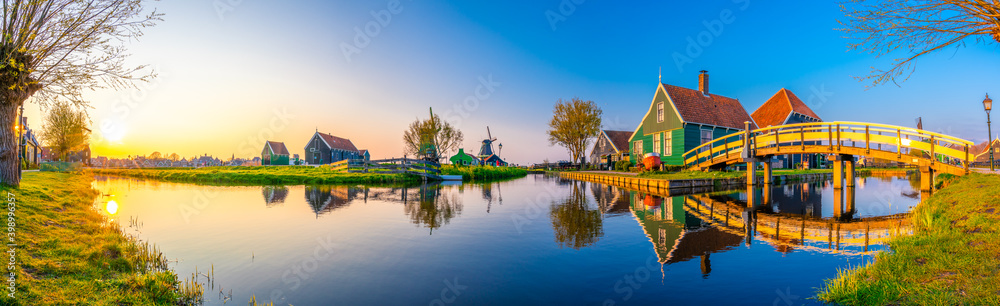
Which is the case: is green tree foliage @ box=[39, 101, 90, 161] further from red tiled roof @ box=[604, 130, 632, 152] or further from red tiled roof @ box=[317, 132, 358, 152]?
red tiled roof @ box=[604, 130, 632, 152]

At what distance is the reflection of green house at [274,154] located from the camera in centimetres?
6700

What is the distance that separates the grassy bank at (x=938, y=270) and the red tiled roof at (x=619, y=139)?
42.6 m

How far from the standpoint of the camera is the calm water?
555 cm

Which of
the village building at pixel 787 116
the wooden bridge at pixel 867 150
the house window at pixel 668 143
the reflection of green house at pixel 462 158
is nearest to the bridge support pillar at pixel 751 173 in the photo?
the wooden bridge at pixel 867 150

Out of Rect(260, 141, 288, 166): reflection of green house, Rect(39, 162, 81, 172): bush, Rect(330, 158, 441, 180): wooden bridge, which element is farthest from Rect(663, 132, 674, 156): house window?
Rect(260, 141, 288, 166): reflection of green house

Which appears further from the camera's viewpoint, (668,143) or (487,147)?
(487,147)

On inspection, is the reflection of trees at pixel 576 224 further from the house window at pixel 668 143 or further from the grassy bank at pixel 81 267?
the house window at pixel 668 143

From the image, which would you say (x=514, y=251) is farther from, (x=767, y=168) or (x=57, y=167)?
(x=57, y=167)

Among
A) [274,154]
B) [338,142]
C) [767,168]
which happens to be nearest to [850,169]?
[767,168]

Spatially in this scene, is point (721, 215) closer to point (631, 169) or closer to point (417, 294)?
point (417, 294)

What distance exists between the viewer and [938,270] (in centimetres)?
512

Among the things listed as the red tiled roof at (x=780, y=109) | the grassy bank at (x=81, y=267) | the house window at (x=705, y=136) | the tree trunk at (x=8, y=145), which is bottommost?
the grassy bank at (x=81, y=267)

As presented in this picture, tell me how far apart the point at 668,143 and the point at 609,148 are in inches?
776

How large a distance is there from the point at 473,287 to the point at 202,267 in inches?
187
